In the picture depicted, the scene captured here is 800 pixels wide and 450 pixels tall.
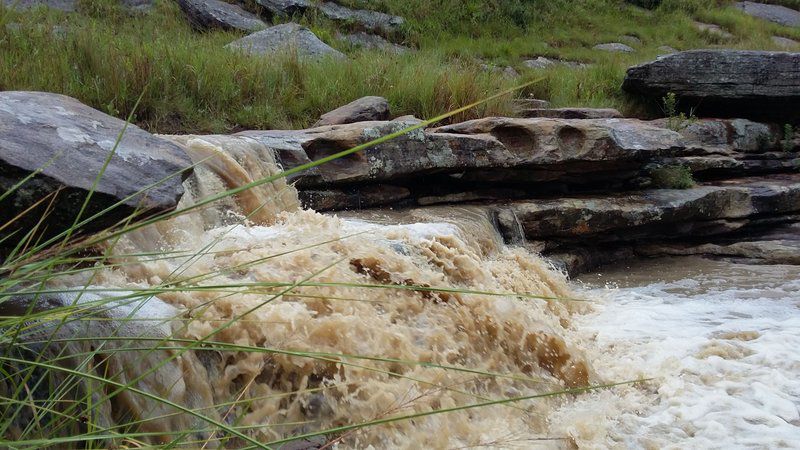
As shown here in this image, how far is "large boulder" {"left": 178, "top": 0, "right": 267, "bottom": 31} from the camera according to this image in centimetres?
1139

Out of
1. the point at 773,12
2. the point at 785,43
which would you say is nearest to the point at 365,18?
the point at 785,43

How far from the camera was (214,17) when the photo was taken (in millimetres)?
11430

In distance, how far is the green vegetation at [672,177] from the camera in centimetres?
713

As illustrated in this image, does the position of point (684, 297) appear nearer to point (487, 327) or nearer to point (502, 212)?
point (502, 212)

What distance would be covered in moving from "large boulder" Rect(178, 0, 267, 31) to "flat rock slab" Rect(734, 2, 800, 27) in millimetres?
11662

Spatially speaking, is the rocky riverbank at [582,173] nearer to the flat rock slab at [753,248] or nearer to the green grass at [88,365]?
the flat rock slab at [753,248]

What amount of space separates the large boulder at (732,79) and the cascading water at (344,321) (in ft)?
13.6

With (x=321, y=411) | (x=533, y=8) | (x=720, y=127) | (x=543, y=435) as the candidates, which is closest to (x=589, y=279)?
(x=720, y=127)

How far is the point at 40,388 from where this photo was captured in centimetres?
190

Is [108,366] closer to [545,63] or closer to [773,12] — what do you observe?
[545,63]

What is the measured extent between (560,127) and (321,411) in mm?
4293

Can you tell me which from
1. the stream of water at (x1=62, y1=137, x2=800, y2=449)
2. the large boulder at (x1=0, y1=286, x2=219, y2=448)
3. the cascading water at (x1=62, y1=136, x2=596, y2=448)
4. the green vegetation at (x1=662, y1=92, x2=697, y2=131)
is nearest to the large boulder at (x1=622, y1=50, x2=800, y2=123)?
the green vegetation at (x1=662, y1=92, x2=697, y2=131)

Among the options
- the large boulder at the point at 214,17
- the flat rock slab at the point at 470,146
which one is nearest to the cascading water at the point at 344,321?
the flat rock slab at the point at 470,146

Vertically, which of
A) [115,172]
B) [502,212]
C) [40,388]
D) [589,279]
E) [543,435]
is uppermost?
[115,172]
